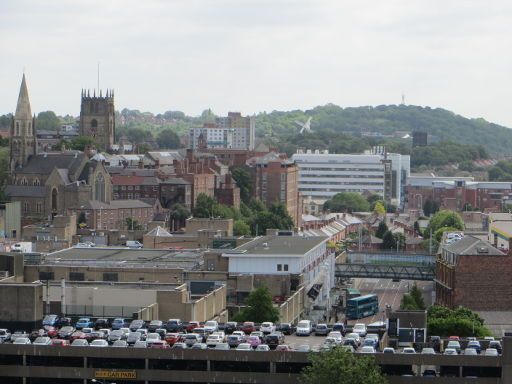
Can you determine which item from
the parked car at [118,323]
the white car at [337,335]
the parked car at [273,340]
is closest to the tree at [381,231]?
the parked car at [118,323]

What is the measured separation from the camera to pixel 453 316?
8256cm

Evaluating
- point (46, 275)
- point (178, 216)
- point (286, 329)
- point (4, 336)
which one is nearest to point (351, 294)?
point (46, 275)

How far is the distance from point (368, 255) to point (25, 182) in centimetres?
4269

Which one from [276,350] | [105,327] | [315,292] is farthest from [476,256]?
[276,350]

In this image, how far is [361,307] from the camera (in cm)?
10388

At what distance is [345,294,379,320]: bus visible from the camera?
337ft

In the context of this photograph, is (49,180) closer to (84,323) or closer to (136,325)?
(84,323)

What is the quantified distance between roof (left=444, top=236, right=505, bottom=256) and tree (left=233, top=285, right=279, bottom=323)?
19.6 meters

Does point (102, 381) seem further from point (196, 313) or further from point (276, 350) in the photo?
point (196, 313)

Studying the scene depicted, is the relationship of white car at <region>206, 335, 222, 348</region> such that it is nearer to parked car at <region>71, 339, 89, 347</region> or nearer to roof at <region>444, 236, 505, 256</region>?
parked car at <region>71, 339, 89, 347</region>

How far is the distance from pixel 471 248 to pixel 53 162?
74.1m

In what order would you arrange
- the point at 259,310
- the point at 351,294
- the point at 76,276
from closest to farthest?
A: 1. the point at 259,310
2. the point at 76,276
3. the point at 351,294

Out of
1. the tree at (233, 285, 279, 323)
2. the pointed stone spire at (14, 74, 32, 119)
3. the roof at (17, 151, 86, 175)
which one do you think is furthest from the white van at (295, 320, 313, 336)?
the pointed stone spire at (14, 74, 32, 119)

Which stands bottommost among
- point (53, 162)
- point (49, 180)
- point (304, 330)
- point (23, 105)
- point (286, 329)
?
point (286, 329)
